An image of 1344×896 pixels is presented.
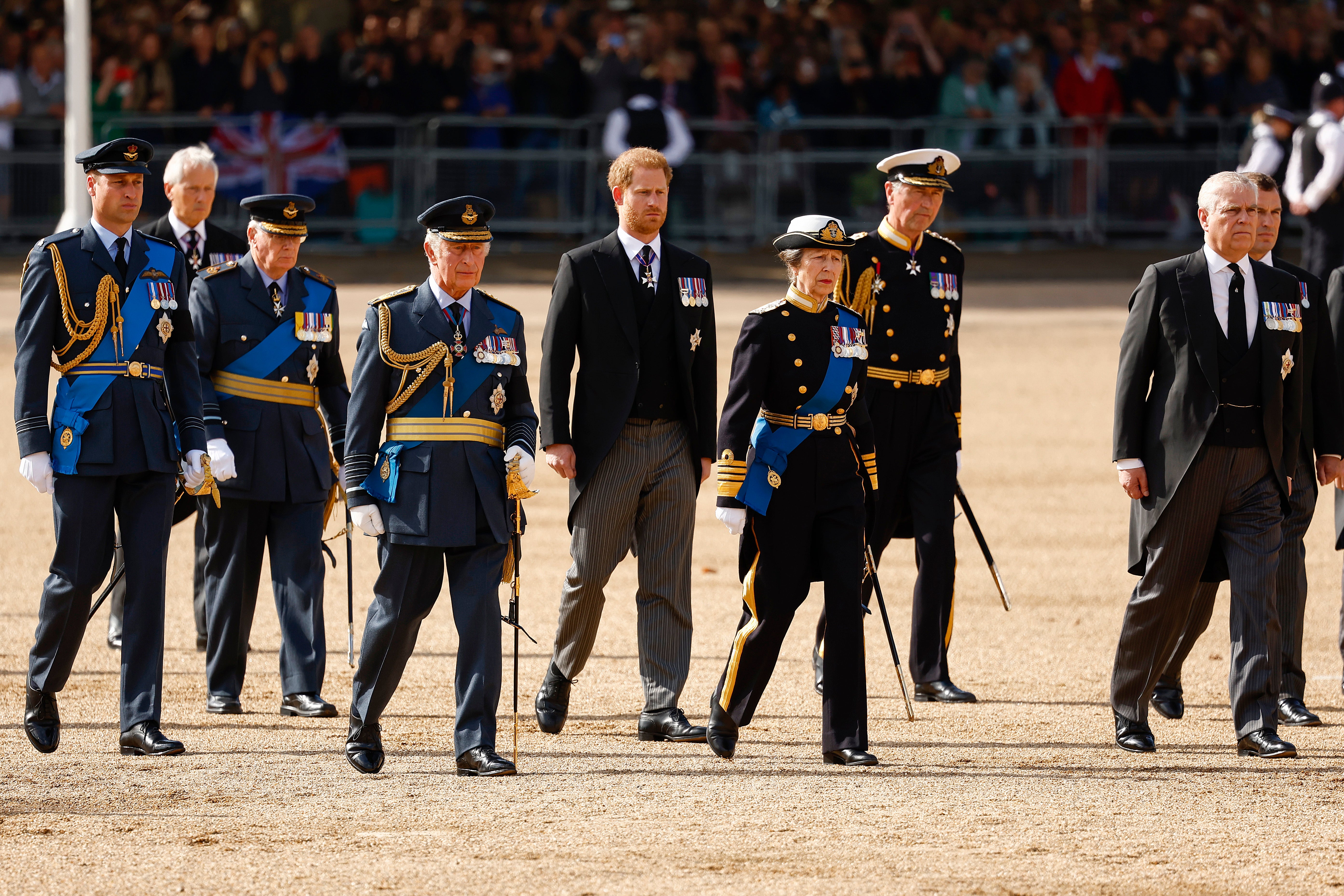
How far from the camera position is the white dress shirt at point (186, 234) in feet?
30.3

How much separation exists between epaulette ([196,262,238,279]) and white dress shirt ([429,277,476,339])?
1616 millimetres

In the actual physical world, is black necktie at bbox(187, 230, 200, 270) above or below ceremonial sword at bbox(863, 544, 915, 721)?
above

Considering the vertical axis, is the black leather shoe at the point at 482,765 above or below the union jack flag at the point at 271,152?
below

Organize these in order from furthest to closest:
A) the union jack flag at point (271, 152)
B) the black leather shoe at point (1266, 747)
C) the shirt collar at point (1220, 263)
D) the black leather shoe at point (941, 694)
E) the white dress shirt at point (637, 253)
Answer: the union jack flag at point (271, 152) → the black leather shoe at point (941, 694) → the white dress shirt at point (637, 253) → the shirt collar at point (1220, 263) → the black leather shoe at point (1266, 747)

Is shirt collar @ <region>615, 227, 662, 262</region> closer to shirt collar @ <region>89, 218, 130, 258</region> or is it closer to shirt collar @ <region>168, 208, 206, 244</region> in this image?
shirt collar @ <region>89, 218, 130, 258</region>

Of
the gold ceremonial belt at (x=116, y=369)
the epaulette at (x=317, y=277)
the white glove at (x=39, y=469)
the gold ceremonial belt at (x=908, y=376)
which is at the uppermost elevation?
the epaulette at (x=317, y=277)

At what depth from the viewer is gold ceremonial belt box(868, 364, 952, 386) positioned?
8.71 metres

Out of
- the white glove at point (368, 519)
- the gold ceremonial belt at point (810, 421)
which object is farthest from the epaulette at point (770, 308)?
the white glove at point (368, 519)

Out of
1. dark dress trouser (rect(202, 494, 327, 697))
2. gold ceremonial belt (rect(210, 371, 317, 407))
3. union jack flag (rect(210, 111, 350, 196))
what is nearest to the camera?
dark dress trouser (rect(202, 494, 327, 697))

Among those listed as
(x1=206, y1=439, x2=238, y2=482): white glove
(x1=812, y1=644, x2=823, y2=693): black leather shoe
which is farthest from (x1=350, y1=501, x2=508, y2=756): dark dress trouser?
(x1=812, y1=644, x2=823, y2=693): black leather shoe

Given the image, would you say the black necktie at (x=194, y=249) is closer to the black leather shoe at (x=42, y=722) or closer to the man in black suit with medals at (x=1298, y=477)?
the black leather shoe at (x=42, y=722)

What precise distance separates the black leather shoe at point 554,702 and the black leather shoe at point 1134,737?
2.04m

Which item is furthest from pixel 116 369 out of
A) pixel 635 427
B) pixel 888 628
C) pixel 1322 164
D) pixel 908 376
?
pixel 1322 164

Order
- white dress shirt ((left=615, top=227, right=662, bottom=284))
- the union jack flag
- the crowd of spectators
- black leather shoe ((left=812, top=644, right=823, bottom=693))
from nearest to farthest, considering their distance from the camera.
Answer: white dress shirt ((left=615, top=227, right=662, bottom=284))
black leather shoe ((left=812, top=644, right=823, bottom=693))
the union jack flag
the crowd of spectators
